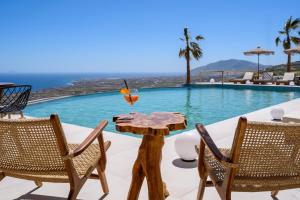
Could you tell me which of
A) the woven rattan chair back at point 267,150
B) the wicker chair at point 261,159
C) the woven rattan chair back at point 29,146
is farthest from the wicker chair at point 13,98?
the woven rattan chair back at point 267,150

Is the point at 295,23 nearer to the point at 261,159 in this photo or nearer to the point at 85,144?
the point at 261,159

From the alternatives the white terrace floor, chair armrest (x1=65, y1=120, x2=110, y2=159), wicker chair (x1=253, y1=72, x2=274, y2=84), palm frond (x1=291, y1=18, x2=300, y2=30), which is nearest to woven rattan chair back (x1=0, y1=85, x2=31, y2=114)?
the white terrace floor

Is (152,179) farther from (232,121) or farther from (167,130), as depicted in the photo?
(232,121)

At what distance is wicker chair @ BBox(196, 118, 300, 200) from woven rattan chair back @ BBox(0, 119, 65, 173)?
3.74 feet

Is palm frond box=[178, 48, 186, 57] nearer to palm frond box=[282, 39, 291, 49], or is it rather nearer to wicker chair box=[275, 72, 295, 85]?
wicker chair box=[275, 72, 295, 85]

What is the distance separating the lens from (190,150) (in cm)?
307

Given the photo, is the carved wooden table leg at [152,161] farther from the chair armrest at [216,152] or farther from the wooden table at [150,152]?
the chair armrest at [216,152]

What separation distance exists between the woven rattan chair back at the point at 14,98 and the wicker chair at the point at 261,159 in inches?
176

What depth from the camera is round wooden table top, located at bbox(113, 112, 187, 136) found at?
1790 millimetres

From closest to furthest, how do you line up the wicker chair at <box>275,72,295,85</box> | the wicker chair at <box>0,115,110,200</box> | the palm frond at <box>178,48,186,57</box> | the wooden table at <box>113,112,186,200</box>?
the wicker chair at <box>0,115,110,200</box>
the wooden table at <box>113,112,186,200</box>
the wicker chair at <box>275,72,295,85</box>
the palm frond at <box>178,48,186,57</box>

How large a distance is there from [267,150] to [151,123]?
838 millimetres

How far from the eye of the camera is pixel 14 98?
5.20 metres

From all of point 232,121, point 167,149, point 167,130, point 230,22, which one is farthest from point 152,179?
point 230,22

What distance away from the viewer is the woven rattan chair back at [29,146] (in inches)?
67.2
